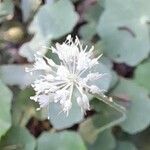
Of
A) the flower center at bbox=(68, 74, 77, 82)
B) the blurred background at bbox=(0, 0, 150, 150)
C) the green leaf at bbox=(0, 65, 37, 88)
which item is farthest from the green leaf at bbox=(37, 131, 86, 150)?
the flower center at bbox=(68, 74, 77, 82)

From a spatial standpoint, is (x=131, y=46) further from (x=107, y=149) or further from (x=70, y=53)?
(x=70, y=53)

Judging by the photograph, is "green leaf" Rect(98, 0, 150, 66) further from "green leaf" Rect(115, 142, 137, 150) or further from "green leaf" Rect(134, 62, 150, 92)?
"green leaf" Rect(115, 142, 137, 150)

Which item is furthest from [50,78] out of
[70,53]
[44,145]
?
[44,145]

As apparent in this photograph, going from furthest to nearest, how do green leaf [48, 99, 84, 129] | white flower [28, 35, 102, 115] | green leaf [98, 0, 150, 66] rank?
1. green leaf [98, 0, 150, 66]
2. green leaf [48, 99, 84, 129]
3. white flower [28, 35, 102, 115]

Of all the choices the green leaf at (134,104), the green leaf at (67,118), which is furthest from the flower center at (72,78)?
the green leaf at (134,104)

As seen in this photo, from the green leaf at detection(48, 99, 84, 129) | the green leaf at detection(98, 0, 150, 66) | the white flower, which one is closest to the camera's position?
the white flower

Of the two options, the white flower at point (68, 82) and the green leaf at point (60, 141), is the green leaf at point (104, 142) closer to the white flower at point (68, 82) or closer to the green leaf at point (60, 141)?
the green leaf at point (60, 141)

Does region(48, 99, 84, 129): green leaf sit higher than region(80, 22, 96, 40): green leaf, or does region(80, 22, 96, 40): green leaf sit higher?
region(80, 22, 96, 40): green leaf
